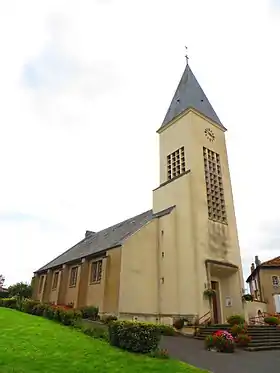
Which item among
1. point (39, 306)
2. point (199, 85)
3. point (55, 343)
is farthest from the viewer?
point (199, 85)

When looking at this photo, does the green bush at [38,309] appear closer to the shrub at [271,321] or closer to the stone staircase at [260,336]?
the stone staircase at [260,336]

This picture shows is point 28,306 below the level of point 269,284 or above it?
below

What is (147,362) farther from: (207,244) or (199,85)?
(199,85)

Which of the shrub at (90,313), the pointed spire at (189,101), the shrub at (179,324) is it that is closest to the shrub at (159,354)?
the shrub at (179,324)

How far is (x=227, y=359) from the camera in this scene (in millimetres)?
A: 11852

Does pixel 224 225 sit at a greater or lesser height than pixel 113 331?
greater

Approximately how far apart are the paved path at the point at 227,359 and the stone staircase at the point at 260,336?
792 mm

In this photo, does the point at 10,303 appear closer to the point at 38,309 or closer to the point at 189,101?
the point at 38,309

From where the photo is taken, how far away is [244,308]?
22.6m

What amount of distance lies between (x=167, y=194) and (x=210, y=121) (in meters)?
7.87

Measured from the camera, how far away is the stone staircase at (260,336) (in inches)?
598

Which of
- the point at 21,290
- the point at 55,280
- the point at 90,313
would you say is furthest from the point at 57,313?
the point at 21,290

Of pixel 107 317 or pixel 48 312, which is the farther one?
pixel 48 312

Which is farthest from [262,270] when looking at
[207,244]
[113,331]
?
[113,331]
